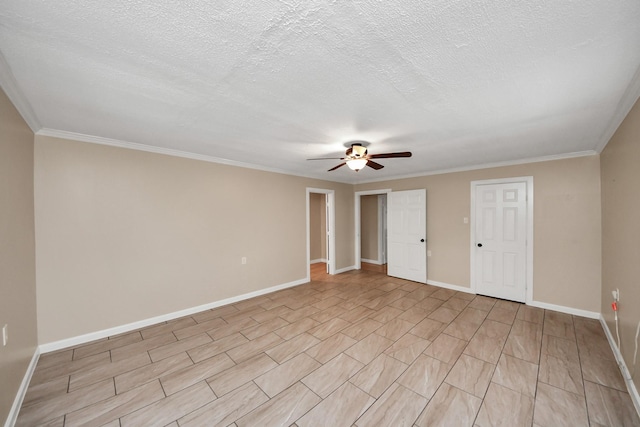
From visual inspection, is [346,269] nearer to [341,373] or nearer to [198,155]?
[341,373]

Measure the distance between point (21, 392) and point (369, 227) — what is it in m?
6.58

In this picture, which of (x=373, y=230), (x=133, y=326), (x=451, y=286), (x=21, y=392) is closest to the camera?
(x=21, y=392)

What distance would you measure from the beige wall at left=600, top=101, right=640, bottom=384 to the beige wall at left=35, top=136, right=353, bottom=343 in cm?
433

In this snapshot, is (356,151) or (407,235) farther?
(407,235)

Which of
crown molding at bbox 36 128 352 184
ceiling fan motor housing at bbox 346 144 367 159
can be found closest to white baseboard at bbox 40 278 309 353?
crown molding at bbox 36 128 352 184

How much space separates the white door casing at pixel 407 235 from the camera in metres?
4.93

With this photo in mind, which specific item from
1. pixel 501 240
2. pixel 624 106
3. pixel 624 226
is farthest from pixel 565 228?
pixel 624 106

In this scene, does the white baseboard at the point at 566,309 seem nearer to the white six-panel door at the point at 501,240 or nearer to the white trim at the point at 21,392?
the white six-panel door at the point at 501,240

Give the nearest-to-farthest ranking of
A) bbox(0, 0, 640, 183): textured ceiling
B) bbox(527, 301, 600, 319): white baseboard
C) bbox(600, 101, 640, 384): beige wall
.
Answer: bbox(0, 0, 640, 183): textured ceiling → bbox(600, 101, 640, 384): beige wall → bbox(527, 301, 600, 319): white baseboard

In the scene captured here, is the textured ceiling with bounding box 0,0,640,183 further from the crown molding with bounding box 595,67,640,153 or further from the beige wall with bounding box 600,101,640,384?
the beige wall with bounding box 600,101,640,384

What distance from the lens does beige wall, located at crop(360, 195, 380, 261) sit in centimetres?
695

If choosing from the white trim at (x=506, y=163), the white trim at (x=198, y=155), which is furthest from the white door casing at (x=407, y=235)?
the white trim at (x=198, y=155)

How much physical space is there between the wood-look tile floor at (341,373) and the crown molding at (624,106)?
Answer: 2.33 meters

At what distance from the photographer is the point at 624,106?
1.93 metres
